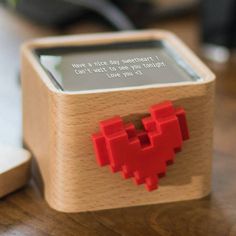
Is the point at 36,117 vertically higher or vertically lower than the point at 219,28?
higher

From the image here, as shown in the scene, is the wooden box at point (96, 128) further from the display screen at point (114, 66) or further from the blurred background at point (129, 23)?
the blurred background at point (129, 23)

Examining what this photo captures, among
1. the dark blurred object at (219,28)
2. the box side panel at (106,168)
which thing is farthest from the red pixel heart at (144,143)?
the dark blurred object at (219,28)

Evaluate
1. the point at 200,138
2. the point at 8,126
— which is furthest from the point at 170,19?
the point at 200,138

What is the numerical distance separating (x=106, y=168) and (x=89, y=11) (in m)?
0.66

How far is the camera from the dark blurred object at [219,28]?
115cm

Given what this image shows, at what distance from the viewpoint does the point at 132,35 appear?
778 mm

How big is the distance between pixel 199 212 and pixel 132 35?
0.21m

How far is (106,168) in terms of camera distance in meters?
0.67

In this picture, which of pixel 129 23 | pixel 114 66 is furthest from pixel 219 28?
pixel 114 66

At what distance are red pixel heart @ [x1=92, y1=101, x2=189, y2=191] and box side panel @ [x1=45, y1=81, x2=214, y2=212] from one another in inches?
0.5

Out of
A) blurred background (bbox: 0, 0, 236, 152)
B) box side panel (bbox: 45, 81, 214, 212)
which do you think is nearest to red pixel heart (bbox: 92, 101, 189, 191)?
box side panel (bbox: 45, 81, 214, 212)

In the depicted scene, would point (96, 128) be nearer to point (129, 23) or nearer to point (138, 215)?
point (138, 215)

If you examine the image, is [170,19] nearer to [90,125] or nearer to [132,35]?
[132,35]

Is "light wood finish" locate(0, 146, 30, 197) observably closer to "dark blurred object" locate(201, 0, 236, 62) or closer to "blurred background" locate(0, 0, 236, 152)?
"blurred background" locate(0, 0, 236, 152)
